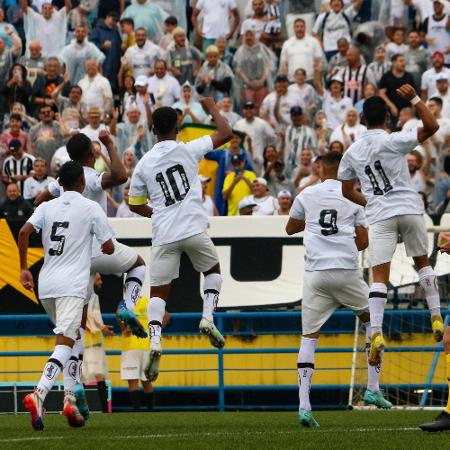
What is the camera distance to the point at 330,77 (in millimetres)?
26016

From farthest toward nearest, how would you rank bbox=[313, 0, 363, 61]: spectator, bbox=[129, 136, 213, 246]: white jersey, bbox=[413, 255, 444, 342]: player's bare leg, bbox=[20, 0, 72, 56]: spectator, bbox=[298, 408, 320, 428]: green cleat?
bbox=[20, 0, 72, 56]: spectator, bbox=[313, 0, 363, 61]: spectator, bbox=[413, 255, 444, 342]: player's bare leg, bbox=[129, 136, 213, 246]: white jersey, bbox=[298, 408, 320, 428]: green cleat

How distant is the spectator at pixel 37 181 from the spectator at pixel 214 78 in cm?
385

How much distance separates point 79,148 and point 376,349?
11.5ft

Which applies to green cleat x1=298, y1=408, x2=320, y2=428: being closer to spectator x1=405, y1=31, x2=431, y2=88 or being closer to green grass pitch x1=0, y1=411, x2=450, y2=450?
green grass pitch x1=0, y1=411, x2=450, y2=450

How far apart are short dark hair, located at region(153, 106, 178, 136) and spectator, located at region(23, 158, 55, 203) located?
374 inches

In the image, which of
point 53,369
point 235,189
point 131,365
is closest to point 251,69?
point 235,189

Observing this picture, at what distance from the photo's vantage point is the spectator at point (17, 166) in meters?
24.2

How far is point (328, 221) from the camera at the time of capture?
1427 centimetres

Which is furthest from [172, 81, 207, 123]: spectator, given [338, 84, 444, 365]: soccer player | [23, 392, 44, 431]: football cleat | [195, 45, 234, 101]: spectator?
[23, 392, 44, 431]: football cleat

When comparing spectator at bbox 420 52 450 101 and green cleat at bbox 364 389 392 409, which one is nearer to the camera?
green cleat at bbox 364 389 392 409

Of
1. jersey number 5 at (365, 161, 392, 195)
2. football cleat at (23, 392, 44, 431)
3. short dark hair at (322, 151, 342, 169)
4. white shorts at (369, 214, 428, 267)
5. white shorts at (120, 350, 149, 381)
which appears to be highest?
short dark hair at (322, 151, 342, 169)

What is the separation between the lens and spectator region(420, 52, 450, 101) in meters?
25.1

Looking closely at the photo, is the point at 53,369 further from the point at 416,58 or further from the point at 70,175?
the point at 416,58

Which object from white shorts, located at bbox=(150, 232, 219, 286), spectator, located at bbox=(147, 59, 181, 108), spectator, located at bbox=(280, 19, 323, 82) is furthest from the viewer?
spectator, located at bbox=(280, 19, 323, 82)
